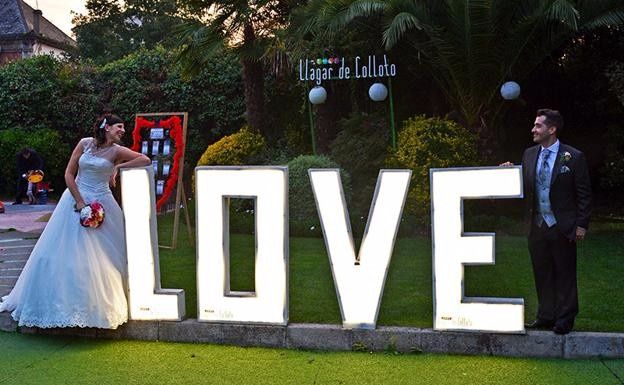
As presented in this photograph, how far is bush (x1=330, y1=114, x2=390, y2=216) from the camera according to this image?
1425 cm

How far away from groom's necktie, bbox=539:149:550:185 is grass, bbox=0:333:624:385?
142 centimetres

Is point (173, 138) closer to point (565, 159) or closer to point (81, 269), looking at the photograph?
point (81, 269)

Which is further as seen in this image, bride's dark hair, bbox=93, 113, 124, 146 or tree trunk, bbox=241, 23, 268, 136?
tree trunk, bbox=241, 23, 268, 136

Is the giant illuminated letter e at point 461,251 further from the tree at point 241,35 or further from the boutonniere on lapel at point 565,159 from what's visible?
the tree at point 241,35

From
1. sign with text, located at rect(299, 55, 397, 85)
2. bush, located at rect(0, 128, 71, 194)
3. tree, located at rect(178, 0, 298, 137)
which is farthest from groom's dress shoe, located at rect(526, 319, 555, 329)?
bush, located at rect(0, 128, 71, 194)

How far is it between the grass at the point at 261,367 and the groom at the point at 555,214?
487mm

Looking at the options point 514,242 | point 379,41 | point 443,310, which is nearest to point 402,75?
point 379,41

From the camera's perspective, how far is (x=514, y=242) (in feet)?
37.1

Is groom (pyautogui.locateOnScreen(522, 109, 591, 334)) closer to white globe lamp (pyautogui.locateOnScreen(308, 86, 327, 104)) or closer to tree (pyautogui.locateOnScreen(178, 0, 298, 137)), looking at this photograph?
white globe lamp (pyautogui.locateOnScreen(308, 86, 327, 104))

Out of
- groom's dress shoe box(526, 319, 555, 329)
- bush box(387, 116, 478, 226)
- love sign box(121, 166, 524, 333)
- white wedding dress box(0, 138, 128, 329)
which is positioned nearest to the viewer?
love sign box(121, 166, 524, 333)

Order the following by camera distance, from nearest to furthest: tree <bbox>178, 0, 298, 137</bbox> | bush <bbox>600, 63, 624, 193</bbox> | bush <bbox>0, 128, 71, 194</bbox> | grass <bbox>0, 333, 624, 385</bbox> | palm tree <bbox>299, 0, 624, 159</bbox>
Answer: grass <bbox>0, 333, 624, 385</bbox> < palm tree <bbox>299, 0, 624, 159</bbox> < bush <bbox>600, 63, 624, 193</bbox> < tree <bbox>178, 0, 298, 137</bbox> < bush <bbox>0, 128, 71, 194</bbox>

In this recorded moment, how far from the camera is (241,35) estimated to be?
1533 centimetres

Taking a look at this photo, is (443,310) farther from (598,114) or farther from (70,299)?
(598,114)

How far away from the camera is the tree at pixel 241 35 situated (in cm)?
1463
